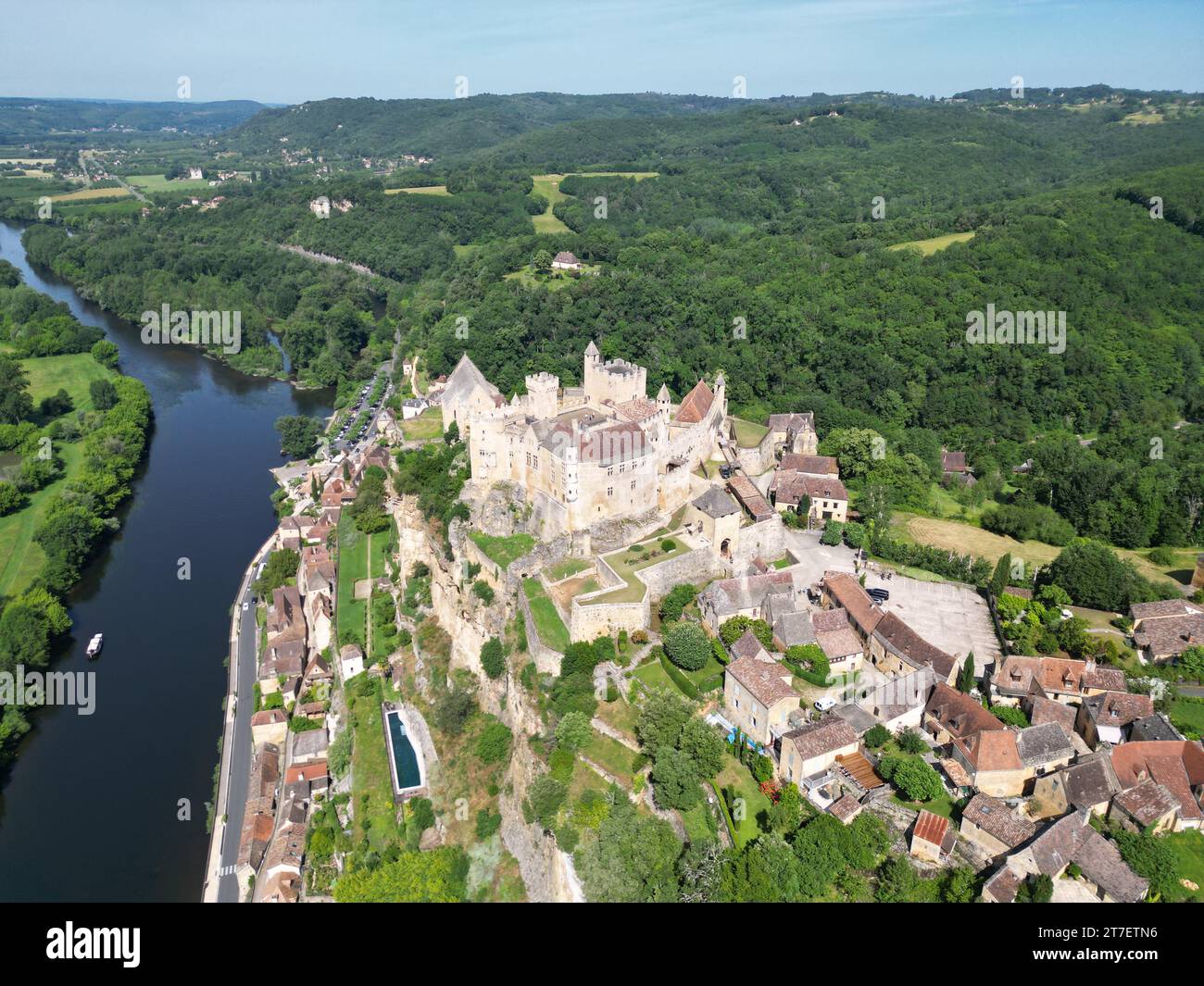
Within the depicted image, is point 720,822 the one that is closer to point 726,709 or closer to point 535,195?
point 726,709

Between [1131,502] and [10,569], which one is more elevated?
[1131,502]

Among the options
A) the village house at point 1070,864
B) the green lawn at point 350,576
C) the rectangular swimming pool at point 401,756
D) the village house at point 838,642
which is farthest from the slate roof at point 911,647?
the green lawn at point 350,576

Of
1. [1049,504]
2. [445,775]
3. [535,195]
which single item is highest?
[535,195]

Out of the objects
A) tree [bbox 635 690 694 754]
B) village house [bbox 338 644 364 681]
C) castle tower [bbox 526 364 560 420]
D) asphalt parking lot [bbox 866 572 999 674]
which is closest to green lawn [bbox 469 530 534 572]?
castle tower [bbox 526 364 560 420]

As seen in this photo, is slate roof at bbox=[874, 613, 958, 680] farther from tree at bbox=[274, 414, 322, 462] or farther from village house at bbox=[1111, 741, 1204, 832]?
tree at bbox=[274, 414, 322, 462]

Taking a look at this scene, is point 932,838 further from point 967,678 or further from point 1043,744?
point 967,678

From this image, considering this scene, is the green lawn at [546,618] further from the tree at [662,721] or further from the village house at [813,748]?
the village house at [813,748]

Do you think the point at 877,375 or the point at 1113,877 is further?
the point at 877,375

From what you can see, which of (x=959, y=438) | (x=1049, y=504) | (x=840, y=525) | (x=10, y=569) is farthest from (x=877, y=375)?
(x=10, y=569)
